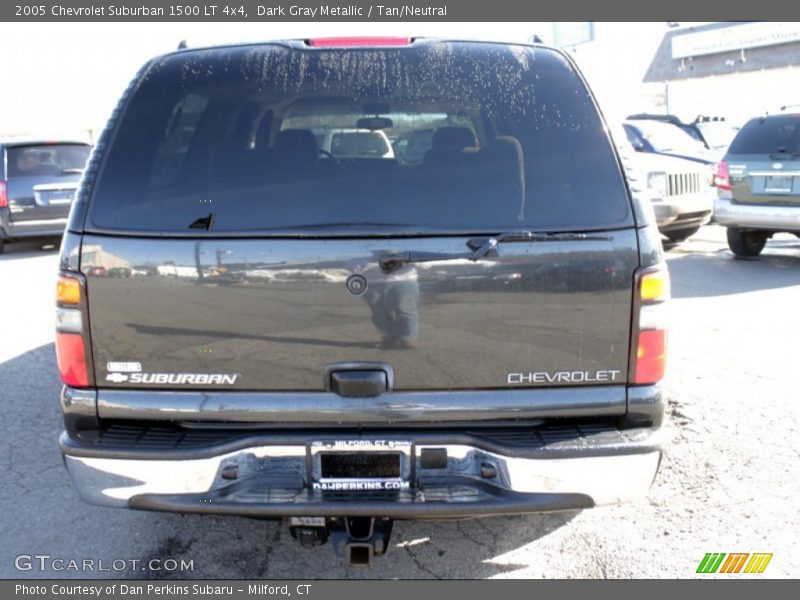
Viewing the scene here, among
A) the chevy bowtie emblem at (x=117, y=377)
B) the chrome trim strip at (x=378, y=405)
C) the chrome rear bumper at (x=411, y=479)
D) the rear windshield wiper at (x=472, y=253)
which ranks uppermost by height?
the rear windshield wiper at (x=472, y=253)

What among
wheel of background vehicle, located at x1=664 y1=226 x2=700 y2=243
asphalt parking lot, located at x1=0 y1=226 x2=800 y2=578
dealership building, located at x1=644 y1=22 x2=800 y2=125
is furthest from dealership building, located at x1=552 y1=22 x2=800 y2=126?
asphalt parking lot, located at x1=0 y1=226 x2=800 y2=578

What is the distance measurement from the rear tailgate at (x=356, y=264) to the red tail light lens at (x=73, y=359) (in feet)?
0.19

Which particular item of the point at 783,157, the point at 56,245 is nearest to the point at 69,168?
the point at 56,245

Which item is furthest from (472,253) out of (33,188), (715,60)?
(715,60)

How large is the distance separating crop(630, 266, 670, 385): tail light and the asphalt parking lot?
3.08 feet

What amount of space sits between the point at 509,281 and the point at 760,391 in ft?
10.8

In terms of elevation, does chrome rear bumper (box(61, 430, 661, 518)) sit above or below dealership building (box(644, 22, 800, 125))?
below

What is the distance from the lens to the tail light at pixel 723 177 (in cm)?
996

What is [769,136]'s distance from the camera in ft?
32.1

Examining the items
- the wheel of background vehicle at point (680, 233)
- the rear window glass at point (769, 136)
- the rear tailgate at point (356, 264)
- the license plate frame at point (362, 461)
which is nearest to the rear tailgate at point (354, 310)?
the rear tailgate at point (356, 264)

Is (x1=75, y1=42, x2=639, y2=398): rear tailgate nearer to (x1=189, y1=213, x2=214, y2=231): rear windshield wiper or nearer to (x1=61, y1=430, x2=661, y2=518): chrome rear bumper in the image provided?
(x1=189, y1=213, x2=214, y2=231): rear windshield wiper

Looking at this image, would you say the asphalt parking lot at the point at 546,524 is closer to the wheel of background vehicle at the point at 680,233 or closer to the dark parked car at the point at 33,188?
the wheel of background vehicle at the point at 680,233

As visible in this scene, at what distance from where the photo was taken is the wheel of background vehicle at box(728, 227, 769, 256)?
10352mm

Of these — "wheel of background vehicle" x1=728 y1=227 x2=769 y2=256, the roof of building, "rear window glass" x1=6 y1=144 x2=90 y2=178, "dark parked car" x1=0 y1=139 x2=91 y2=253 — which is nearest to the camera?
"wheel of background vehicle" x1=728 y1=227 x2=769 y2=256
